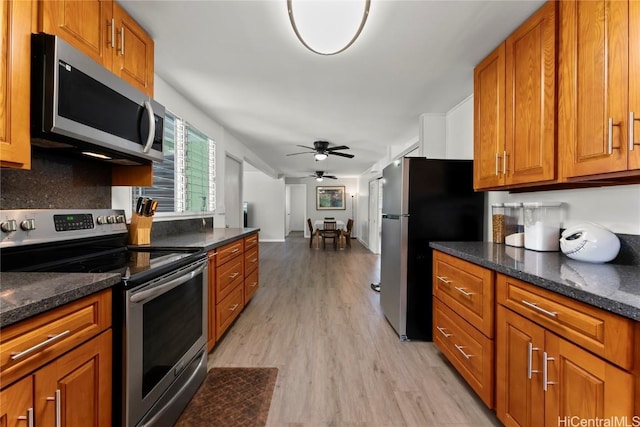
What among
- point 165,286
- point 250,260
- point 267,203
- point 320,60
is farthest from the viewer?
point 267,203

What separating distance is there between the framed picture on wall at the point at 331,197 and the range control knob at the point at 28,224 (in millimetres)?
9372

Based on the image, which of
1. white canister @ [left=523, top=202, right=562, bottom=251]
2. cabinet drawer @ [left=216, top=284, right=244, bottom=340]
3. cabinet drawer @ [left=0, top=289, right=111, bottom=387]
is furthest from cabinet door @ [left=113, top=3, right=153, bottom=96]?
white canister @ [left=523, top=202, right=562, bottom=251]

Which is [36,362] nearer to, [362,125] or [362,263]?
[362,125]

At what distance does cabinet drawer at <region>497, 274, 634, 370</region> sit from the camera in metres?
0.80

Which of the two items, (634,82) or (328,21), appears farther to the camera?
(328,21)

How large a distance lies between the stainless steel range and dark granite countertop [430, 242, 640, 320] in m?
1.65

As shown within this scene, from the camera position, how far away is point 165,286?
1.32m

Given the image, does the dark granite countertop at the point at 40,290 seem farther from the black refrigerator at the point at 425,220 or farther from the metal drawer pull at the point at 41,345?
the black refrigerator at the point at 425,220

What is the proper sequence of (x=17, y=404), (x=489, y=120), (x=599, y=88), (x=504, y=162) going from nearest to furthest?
(x=17, y=404)
(x=599, y=88)
(x=504, y=162)
(x=489, y=120)

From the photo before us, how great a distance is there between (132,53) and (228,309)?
201 cm

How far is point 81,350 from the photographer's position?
36.5 inches

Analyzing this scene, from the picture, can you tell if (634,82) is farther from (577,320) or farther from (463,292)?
(463,292)

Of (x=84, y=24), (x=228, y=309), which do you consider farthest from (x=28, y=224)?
(x=228, y=309)

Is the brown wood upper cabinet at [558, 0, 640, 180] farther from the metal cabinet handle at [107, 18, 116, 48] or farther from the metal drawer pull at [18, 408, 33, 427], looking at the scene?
the metal cabinet handle at [107, 18, 116, 48]
